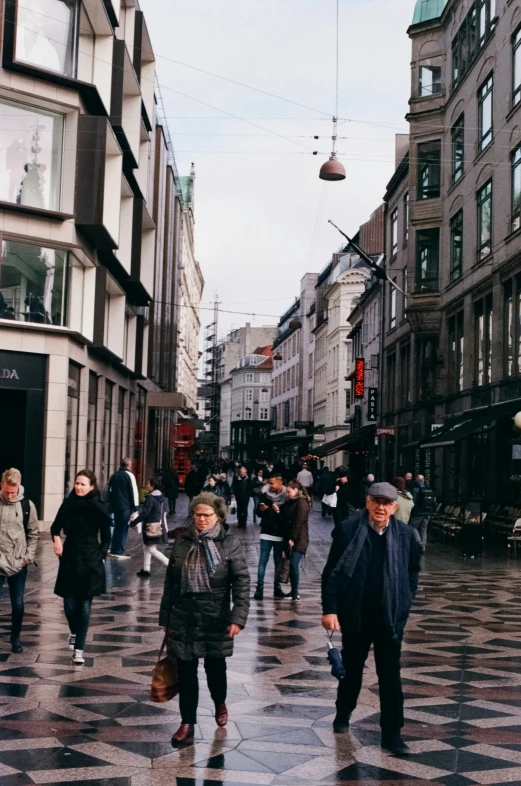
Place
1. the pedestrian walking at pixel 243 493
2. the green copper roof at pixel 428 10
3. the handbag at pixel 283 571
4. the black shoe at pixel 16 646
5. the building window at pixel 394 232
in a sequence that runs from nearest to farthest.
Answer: the black shoe at pixel 16 646 → the handbag at pixel 283 571 → the pedestrian walking at pixel 243 493 → the green copper roof at pixel 428 10 → the building window at pixel 394 232

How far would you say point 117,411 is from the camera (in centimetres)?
3597

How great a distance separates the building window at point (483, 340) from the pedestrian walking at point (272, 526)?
→ 54.4 ft

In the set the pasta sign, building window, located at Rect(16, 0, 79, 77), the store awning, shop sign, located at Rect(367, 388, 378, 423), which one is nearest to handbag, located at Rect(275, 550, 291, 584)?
the store awning

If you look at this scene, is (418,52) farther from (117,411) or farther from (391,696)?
(391,696)

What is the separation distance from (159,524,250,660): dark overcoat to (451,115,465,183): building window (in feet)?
98.3

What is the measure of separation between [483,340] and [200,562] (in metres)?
25.9

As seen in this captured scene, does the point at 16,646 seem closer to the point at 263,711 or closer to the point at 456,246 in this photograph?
the point at 263,711

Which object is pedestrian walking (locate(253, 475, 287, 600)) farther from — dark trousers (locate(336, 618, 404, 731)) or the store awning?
the store awning

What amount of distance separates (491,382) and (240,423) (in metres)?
109

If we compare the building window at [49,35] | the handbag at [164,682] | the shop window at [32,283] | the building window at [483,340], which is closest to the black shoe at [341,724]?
the handbag at [164,682]

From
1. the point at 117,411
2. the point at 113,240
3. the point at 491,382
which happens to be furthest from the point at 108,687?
the point at 117,411

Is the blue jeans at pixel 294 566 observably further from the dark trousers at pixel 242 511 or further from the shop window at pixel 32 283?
the dark trousers at pixel 242 511

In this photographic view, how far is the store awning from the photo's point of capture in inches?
1011

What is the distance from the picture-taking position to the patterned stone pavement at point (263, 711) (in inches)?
239
